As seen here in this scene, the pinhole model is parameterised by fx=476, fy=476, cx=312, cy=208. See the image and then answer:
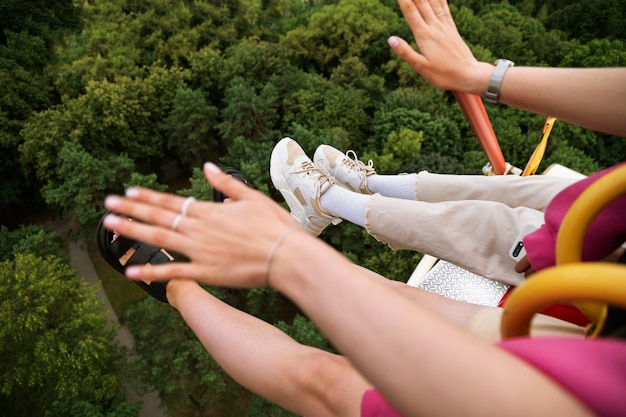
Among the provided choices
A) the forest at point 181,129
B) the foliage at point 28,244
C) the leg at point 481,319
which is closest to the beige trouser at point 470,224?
the leg at point 481,319

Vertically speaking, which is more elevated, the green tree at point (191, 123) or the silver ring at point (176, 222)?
the silver ring at point (176, 222)

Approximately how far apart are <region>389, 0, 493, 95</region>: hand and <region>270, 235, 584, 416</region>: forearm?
163 centimetres

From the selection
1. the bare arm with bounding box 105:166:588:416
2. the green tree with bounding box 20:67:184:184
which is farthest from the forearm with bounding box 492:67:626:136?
the green tree with bounding box 20:67:184:184

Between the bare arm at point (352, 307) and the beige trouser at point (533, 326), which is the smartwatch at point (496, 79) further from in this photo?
the bare arm at point (352, 307)

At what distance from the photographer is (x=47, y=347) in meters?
9.68

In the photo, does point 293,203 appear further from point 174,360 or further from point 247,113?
point 247,113

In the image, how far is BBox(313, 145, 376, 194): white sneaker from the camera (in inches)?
155

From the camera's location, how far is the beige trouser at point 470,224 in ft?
8.82

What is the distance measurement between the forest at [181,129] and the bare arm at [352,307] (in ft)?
29.1

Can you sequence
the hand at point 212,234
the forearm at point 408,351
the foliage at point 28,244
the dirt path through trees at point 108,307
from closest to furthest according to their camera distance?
the forearm at point 408,351 < the hand at point 212,234 < the dirt path through trees at point 108,307 < the foliage at point 28,244

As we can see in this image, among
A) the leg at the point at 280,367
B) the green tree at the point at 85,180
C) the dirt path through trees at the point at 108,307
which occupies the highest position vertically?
the leg at the point at 280,367

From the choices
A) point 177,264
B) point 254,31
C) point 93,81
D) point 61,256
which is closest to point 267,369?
point 177,264

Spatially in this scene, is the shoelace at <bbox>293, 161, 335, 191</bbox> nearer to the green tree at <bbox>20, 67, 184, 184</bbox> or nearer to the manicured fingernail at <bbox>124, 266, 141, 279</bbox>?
the manicured fingernail at <bbox>124, 266, 141, 279</bbox>

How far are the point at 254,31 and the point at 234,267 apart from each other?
21.0m
